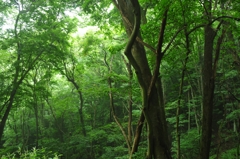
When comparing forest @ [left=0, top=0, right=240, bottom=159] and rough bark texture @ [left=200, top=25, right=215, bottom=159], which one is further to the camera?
rough bark texture @ [left=200, top=25, right=215, bottom=159]

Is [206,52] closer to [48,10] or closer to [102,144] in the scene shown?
[48,10]

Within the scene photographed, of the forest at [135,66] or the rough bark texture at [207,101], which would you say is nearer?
the forest at [135,66]

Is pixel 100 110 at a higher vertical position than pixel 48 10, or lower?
lower

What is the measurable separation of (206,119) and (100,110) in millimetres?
13595

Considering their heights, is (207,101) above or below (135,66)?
below

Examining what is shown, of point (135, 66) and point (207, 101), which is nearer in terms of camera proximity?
point (135, 66)

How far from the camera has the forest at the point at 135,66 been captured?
10.4 ft

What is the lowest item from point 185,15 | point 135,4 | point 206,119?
point 206,119

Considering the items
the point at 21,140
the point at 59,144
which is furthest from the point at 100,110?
the point at 21,140

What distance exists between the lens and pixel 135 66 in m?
2.25

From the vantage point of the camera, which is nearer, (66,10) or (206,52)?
(206,52)

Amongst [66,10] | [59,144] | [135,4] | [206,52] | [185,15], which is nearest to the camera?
[135,4]

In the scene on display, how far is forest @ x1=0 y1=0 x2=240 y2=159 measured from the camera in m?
3.16

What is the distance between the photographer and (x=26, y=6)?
8938 mm
